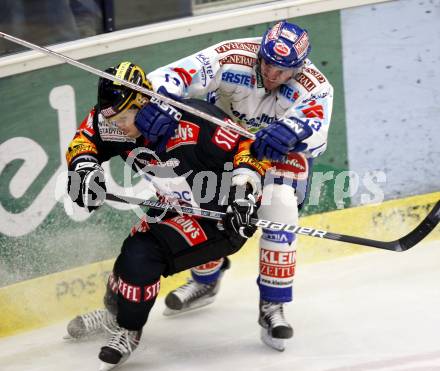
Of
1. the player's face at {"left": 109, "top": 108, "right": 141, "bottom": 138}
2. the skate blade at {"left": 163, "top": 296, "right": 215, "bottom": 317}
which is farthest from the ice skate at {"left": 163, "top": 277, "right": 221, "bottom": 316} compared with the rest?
the player's face at {"left": 109, "top": 108, "right": 141, "bottom": 138}

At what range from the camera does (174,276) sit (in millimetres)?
5496

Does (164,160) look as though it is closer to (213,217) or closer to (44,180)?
(213,217)

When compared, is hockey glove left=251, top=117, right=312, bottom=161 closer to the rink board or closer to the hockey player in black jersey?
the hockey player in black jersey

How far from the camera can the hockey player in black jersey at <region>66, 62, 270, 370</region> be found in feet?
13.8

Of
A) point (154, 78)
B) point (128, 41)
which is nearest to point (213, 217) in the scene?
point (154, 78)

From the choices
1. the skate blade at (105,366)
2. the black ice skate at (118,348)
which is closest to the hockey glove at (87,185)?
the black ice skate at (118,348)

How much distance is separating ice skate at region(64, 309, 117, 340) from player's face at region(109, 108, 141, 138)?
954 millimetres

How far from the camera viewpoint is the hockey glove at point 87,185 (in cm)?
432

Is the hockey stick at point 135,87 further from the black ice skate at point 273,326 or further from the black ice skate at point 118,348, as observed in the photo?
the black ice skate at point 118,348

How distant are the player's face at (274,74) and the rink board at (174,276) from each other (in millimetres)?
1296

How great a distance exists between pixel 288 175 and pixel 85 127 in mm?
882

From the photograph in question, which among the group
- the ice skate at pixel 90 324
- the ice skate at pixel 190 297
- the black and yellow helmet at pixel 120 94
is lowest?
the ice skate at pixel 190 297

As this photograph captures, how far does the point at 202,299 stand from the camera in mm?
5137

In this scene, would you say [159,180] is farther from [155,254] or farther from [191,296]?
[191,296]
